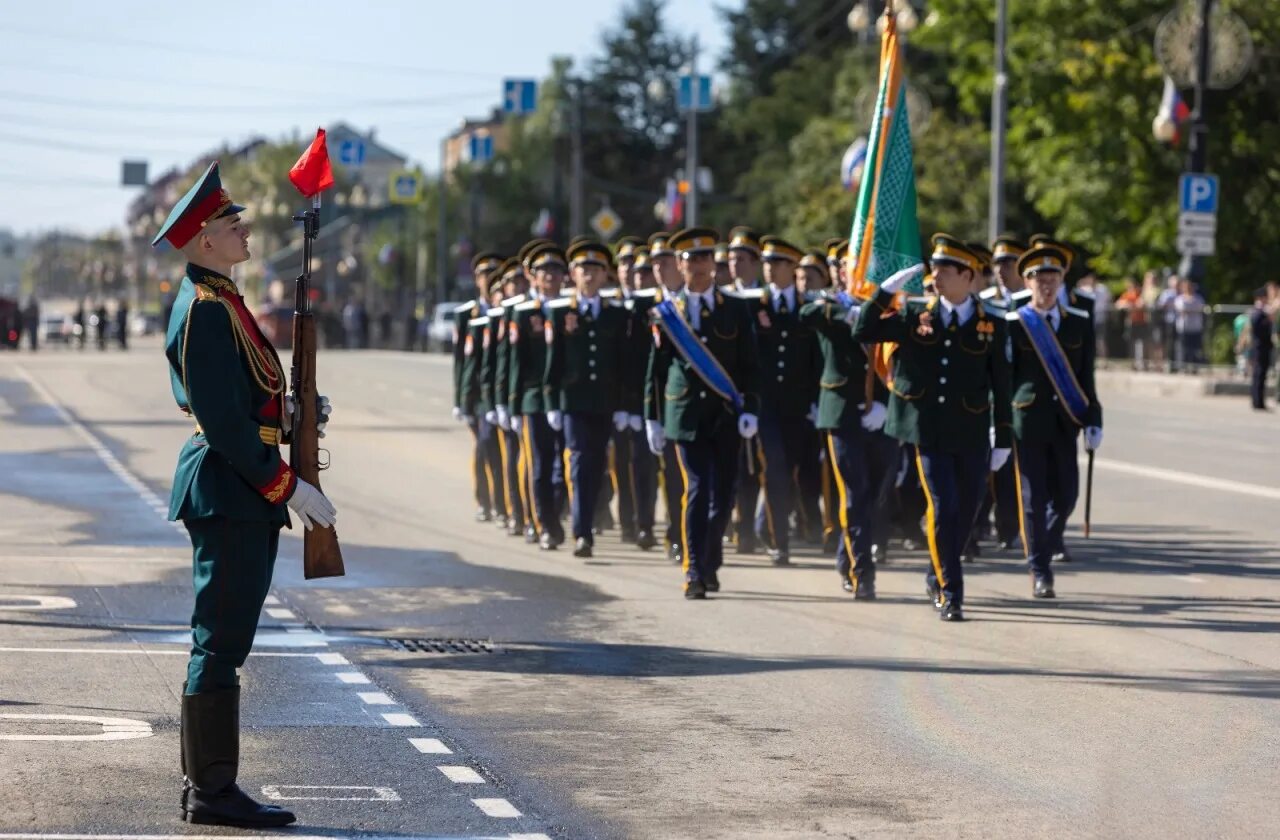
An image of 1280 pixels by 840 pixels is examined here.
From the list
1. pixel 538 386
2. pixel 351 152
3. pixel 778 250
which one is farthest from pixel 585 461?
pixel 351 152

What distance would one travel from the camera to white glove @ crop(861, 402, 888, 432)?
47.5 ft

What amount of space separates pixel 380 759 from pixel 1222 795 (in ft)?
9.24

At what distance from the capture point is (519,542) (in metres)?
17.1

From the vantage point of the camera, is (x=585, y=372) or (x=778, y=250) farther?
(x=585, y=372)

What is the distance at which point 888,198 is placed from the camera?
48.2 feet

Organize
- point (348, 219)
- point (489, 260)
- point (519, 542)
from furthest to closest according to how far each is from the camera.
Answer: point (348, 219)
point (489, 260)
point (519, 542)

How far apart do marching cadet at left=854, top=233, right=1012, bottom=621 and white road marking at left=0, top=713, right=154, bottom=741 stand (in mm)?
4994

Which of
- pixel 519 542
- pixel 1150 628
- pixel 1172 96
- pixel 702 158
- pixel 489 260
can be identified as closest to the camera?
pixel 1150 628

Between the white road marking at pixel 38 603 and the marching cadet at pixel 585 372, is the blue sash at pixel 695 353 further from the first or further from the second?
the white road marking at pixel 38 603

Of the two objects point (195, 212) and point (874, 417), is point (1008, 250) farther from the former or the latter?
point (195, 212)

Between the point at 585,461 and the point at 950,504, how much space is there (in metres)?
3.79

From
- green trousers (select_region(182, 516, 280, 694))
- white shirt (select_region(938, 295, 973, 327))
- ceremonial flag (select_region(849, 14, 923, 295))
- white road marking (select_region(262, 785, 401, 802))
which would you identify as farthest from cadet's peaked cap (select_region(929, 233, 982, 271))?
green trousers (select_region(182, 516, 280, 694))

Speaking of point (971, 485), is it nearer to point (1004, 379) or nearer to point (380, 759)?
point (1004, 379)

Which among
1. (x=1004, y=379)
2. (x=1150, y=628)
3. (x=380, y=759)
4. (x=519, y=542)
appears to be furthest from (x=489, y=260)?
(x=380, y=759)
